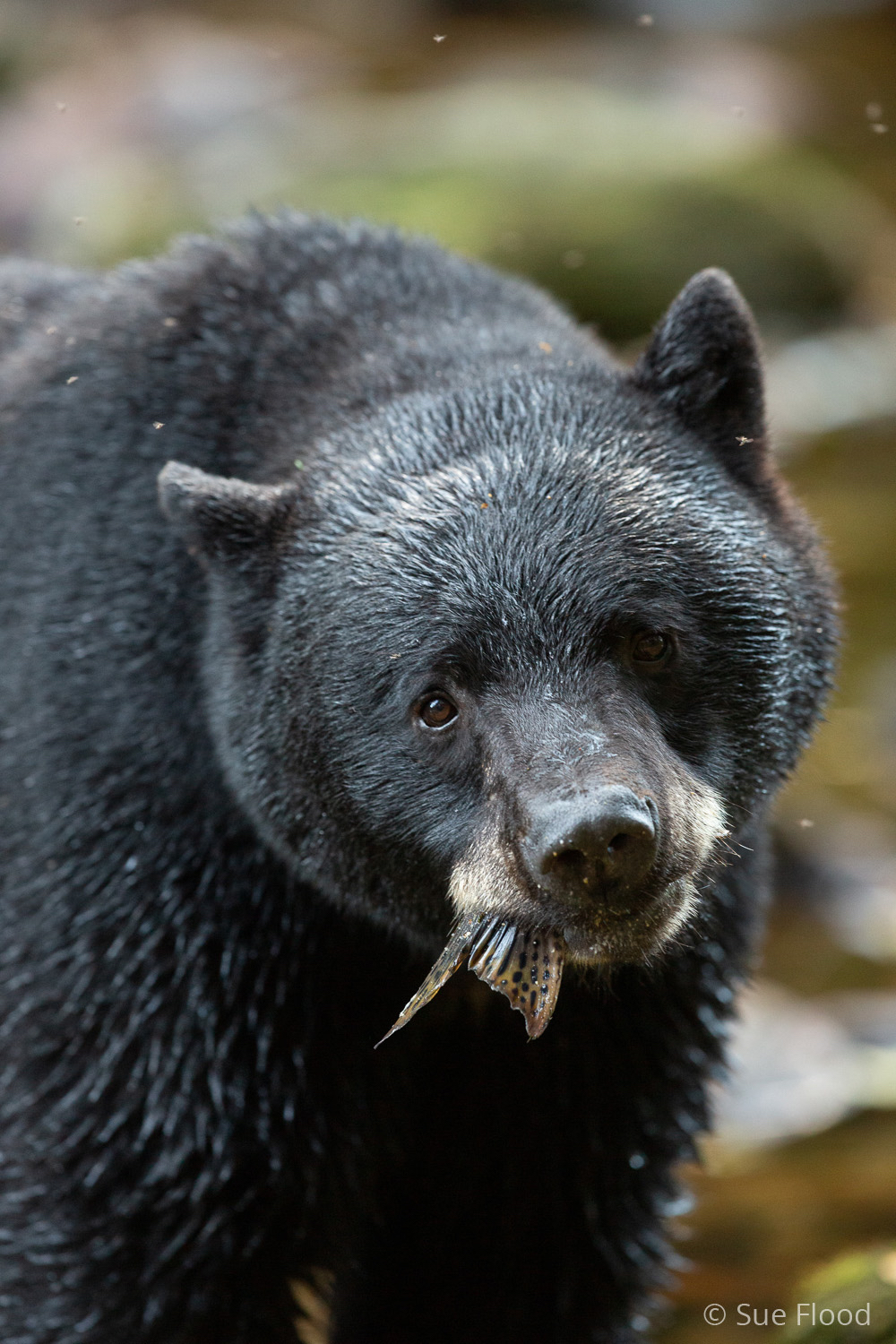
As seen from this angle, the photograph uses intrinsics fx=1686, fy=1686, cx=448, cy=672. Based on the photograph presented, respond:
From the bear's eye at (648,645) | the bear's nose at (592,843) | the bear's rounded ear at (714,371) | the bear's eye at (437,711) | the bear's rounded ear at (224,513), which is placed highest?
the bear's rounded ear at (714,371)

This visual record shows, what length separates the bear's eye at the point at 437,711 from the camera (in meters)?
4.12

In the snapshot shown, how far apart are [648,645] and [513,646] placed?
0.34m

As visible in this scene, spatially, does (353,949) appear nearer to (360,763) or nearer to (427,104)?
(360,763)

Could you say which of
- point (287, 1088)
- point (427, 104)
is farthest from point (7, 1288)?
point (427, 104)

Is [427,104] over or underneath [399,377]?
over

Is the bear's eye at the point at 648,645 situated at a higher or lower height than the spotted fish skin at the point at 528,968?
higher

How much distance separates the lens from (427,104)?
20.4 meters

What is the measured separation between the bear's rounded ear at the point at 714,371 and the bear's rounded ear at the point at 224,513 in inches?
42.0

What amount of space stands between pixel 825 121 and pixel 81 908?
843 inches

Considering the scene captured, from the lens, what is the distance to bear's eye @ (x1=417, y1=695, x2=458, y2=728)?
13.5ft

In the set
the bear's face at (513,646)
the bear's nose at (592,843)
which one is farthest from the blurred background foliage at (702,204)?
the bear's nose at (592,843)

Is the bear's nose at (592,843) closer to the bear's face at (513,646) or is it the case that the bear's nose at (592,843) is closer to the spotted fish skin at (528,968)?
the bear's face at (513,646)

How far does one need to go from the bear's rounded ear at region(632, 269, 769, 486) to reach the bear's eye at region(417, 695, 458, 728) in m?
1.10

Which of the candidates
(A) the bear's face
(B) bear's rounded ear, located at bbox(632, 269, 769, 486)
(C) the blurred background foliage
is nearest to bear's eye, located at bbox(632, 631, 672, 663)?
(A) the bear's face
